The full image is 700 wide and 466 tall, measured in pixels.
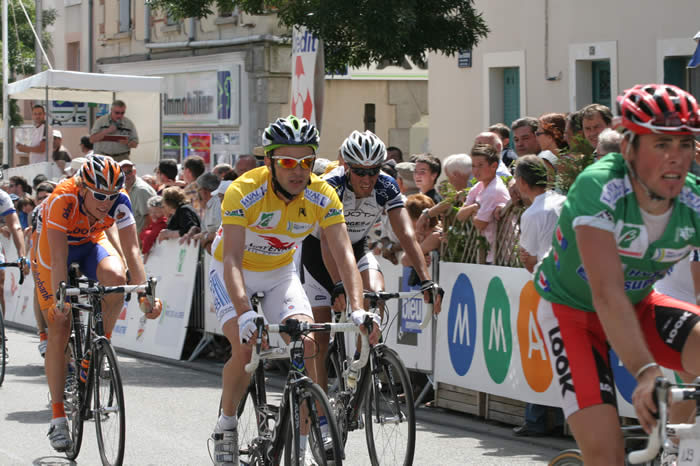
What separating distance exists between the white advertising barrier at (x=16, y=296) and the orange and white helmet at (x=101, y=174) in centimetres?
1011

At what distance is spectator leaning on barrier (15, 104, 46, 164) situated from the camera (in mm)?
22609

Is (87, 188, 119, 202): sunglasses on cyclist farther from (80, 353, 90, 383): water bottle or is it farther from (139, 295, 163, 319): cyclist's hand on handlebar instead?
(80, 353, 90, 383): water bottle

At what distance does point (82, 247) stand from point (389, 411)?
2.82m

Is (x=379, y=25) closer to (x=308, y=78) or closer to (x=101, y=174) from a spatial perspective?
(x=308, y=78)

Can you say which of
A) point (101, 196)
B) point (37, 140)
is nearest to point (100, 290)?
point (101, 196)

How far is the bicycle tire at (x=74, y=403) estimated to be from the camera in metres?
8.16

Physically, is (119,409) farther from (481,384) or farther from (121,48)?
(121,48)

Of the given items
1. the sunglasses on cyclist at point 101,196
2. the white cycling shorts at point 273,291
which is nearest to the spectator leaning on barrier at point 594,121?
the white cycling shorts at point 273,291

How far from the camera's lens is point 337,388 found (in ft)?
25.2

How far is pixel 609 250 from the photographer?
14.4 feet

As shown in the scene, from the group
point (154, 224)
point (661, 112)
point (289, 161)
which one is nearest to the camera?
point (661, 112)

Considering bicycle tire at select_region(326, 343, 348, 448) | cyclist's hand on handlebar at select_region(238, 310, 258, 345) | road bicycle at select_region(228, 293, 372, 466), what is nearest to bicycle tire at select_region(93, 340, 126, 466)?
bicycle tire at select_region(326, 343, 348, 448)

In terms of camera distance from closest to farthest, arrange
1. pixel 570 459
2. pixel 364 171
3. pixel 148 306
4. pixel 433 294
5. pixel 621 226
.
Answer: pixel 621 226
pixel 570 459
pixel 433 294
pixel 364 171
pixel 148 306

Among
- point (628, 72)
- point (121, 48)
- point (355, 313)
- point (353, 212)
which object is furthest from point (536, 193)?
point (121, 48)
